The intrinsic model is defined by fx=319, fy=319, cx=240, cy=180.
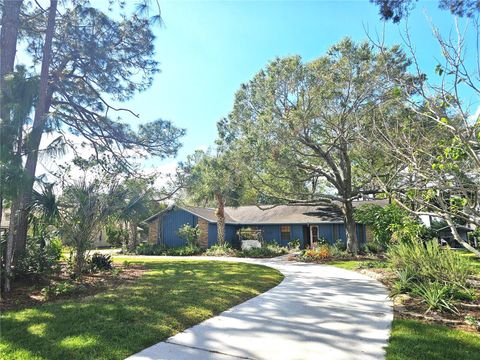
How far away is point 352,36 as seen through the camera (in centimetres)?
1462

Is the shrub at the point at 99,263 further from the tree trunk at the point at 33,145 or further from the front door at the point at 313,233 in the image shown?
the front door at the point at 313,233

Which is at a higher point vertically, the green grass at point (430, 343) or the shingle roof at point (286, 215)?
the shingle roof at point (286, 215)

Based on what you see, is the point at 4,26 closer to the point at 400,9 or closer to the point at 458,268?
the point at 400,9

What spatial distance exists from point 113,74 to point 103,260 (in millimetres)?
6618

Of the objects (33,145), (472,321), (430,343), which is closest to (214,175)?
(33,145)

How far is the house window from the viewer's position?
24.1 m

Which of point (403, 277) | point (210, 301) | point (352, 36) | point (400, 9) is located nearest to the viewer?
point (400, 9)

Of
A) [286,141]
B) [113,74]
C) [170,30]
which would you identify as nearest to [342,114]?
[286,141]

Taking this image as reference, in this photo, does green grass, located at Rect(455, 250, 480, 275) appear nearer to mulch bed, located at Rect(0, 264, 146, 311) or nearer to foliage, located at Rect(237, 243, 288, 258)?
mulch bed, located at Rect(0, 264, 146, 311)

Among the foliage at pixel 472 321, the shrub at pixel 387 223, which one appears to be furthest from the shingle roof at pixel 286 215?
the foliage at pixel 472 321

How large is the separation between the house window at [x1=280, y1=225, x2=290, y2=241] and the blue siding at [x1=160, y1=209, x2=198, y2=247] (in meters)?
6.69

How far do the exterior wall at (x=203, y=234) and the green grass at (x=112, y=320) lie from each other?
15.8 metres

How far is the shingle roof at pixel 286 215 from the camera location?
2248 cm

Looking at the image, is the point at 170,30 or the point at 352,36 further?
the point at 352,36
